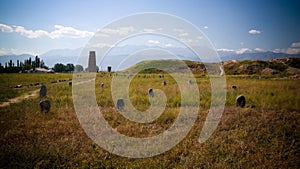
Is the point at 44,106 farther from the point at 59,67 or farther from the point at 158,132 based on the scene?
the point at 59,67

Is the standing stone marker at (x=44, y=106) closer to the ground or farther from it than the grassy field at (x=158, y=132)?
farther from it

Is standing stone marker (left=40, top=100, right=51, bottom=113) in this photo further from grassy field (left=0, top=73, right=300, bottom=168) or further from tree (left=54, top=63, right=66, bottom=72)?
tree (left=54, top=63, right=66, bottom=72)

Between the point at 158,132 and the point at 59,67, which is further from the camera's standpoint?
the point at 59,67

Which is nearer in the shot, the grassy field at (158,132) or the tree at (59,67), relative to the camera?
the grassy field at (158,132)

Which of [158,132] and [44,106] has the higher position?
[44,106]

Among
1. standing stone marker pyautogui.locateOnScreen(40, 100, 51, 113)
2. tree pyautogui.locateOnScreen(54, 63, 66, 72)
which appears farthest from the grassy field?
tree pyautogui.locateOnScreen(54, 63, 66, 72)

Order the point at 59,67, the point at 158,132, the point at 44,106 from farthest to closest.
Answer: the point at 59,67 → the point at 44,106 → the point at 158,132

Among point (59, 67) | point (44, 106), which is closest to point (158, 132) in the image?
point (44, 106)

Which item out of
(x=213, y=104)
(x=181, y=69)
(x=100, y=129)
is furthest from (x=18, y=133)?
(x=181, y=69)

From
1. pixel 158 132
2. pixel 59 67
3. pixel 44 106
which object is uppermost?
pixel 59 67

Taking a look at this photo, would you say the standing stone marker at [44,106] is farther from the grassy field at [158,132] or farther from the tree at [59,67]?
the tree at [59,67]

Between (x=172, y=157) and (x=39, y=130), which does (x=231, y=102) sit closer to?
(x=172, y=157)

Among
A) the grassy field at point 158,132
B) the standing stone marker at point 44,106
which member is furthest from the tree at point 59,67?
the standing stone marker at point 44,106

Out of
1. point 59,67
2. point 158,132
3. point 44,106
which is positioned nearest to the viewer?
point 158,132
